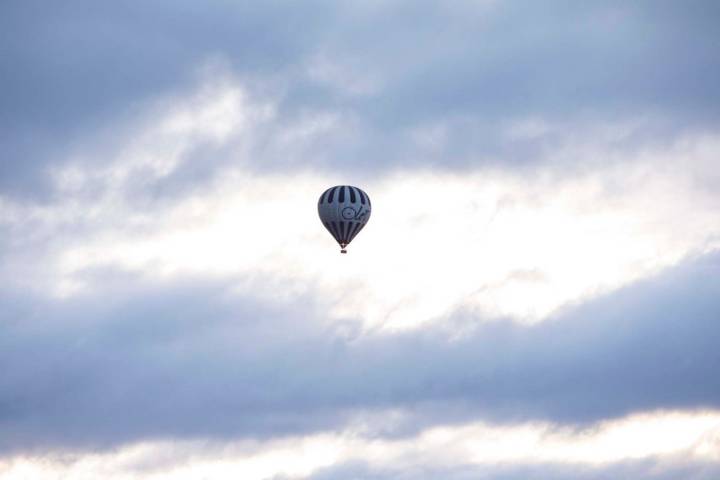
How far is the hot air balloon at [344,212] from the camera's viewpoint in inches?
7096

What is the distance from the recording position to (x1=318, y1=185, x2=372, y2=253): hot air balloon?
180 m

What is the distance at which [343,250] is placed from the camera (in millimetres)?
176875

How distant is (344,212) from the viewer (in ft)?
591

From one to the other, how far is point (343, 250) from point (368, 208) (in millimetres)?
8187

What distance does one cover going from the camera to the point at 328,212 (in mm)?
180875

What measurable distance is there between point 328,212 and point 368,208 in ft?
17.0

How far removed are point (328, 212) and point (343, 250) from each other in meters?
6.38

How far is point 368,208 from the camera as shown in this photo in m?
182
